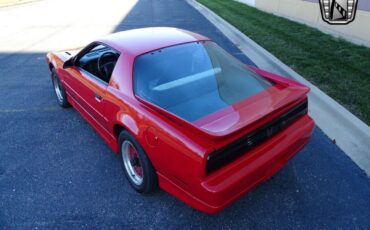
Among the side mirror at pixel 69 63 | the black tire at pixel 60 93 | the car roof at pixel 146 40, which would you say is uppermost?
the car roof at pixel 146 40

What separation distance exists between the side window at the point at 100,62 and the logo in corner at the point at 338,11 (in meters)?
6.38

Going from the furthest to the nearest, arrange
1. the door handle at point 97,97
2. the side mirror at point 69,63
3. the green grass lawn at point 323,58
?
the green grass lawn at point 323,58 < the side mirror at point 69,63 < the door handle at point 97,97

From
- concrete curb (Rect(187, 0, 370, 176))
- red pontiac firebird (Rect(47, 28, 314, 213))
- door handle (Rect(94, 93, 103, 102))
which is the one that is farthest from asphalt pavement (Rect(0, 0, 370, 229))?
door handle (Rect(94, 93, 103, 102))

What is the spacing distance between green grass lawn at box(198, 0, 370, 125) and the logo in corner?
0.47 metres

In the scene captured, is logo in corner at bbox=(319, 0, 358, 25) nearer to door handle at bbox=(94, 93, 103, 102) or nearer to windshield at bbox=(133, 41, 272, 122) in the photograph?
windshield at bbox=(133, 41, 272, 122)

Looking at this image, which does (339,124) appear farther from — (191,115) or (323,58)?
(323,58)

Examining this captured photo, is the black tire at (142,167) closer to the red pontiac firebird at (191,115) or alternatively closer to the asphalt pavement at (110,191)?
the red pontiac firebird at (191,115)

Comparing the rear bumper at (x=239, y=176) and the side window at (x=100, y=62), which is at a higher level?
the side window at (x=100, y=62)

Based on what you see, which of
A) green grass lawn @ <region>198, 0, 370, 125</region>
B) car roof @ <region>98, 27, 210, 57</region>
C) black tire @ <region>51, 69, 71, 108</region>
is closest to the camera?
car roof @ <region>98, 27, 210, 57</region>

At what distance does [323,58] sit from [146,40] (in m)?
4.63

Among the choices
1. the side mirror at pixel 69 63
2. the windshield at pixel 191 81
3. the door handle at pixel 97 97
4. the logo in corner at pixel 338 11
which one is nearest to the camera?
the windshield at pixel 191 81

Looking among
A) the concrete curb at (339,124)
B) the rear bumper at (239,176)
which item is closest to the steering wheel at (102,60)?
the rear bumper at (239,176)

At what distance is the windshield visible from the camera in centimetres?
258

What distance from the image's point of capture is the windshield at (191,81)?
258 centimetres
